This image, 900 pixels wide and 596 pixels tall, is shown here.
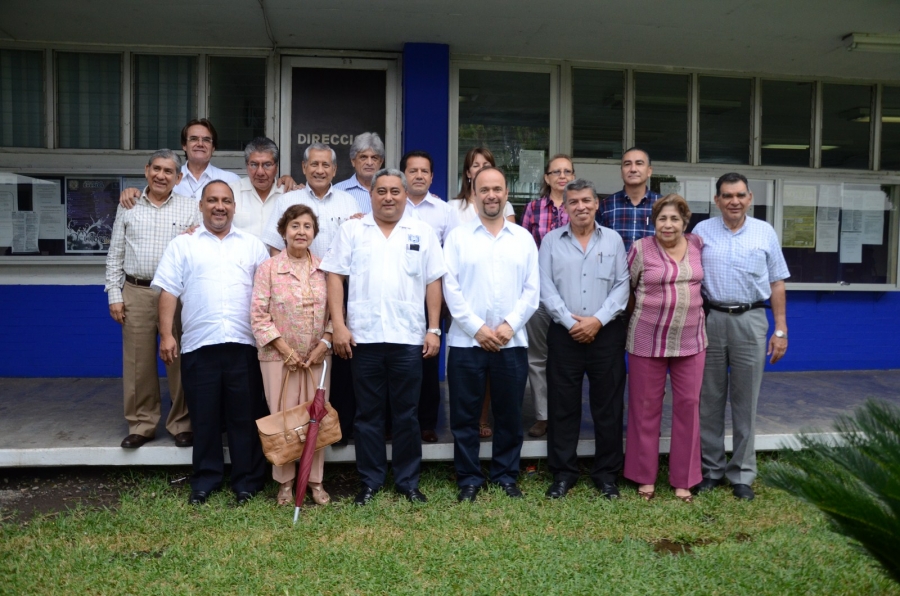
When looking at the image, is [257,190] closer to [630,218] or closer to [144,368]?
[144,368]

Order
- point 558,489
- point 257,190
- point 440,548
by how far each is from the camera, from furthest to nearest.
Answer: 1. point 257,190
2. point 558,489
3. point 440,548

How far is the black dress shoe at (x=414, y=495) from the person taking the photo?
164 inches

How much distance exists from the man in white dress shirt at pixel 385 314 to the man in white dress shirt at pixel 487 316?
0.14m

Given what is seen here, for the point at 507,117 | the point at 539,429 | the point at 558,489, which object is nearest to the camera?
the point at 558,489

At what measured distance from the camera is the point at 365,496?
4.17m

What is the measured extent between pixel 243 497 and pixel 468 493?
1.23 metres

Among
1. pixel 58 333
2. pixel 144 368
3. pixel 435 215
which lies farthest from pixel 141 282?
pixel 58 333

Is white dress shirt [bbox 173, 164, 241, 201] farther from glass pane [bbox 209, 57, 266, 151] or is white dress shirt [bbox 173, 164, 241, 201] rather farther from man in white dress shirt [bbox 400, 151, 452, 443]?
glass pane [bbox 209, 57, 266, 151]

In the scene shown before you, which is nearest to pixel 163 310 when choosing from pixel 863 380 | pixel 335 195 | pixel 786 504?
pixel 335 195

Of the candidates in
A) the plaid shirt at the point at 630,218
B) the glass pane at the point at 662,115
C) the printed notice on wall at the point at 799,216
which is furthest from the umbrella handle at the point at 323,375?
the printed notice on wall at the point at 799,216

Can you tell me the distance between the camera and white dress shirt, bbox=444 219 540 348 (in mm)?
4148

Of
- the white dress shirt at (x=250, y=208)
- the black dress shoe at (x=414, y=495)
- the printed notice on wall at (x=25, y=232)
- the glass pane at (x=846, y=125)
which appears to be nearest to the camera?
the black dress shoe at (x=414, y=495)

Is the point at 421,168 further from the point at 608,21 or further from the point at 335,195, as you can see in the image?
the point at 608,21

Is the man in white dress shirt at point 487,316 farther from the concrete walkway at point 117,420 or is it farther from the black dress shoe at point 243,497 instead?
the black dress shoe at point 243,497
